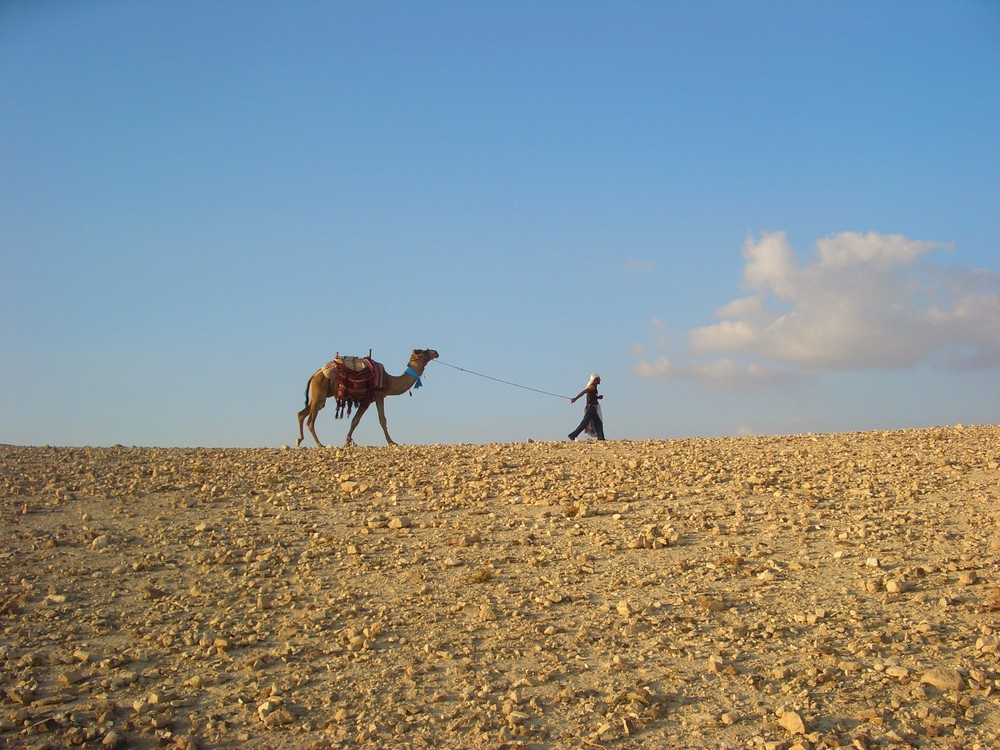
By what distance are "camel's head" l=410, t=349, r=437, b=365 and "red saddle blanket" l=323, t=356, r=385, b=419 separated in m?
1.33

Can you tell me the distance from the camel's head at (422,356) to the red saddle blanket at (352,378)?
4.37 ft

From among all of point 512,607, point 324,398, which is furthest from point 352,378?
point 512,607

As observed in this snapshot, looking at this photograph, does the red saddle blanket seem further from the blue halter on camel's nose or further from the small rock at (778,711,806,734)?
the small rock at (778,711,806,734)

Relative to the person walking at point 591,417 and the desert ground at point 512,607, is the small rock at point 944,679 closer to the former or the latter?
the desert ground at point 512,607

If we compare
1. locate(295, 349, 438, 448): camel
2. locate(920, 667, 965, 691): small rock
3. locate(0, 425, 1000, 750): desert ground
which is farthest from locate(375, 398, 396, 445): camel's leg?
locate(920, 667, 965, 691): small rock

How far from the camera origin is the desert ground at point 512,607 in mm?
6758

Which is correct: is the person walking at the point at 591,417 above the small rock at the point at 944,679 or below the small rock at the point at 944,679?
above

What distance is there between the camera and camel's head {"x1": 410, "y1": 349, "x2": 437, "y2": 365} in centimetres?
2133

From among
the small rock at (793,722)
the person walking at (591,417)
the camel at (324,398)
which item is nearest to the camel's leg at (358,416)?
the camel at (324,398)

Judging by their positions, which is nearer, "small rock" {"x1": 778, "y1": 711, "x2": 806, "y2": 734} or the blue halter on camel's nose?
"small rock" {"x1": 778, "y1": 711, "x2": 806, "y2": 734}

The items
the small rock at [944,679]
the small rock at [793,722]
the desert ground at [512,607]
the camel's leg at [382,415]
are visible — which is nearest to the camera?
the small rock at [793,722]

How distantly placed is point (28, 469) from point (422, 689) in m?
9.48

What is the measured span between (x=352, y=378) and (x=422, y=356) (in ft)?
6.99

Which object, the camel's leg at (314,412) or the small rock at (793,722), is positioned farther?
the camel's leg at (314,412)
